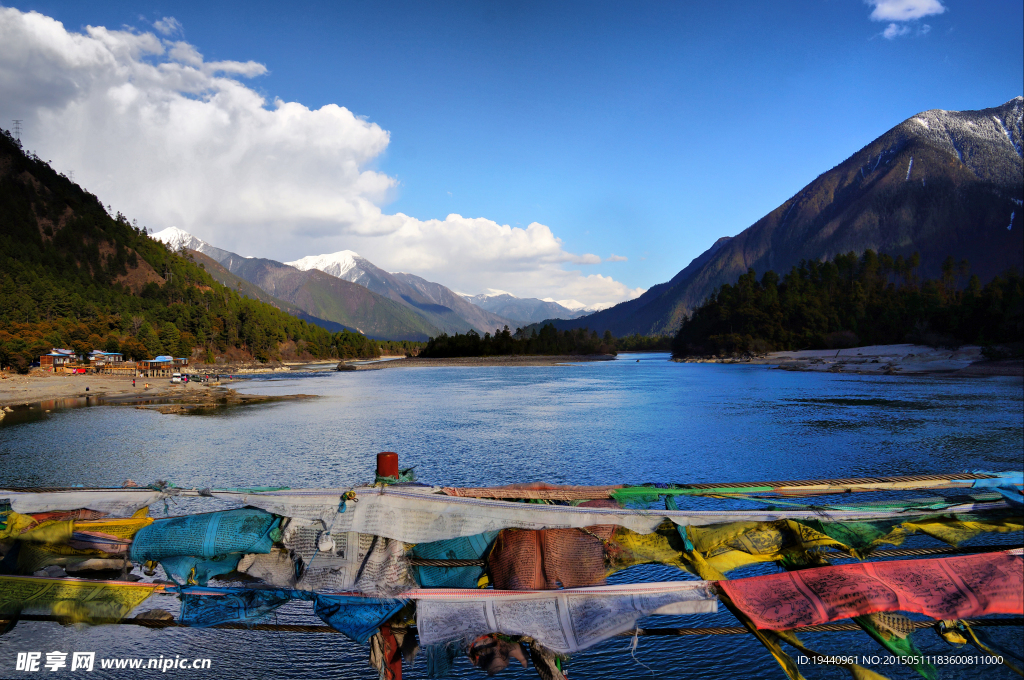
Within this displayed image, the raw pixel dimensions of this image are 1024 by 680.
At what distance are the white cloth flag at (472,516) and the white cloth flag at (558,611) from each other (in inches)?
19.0

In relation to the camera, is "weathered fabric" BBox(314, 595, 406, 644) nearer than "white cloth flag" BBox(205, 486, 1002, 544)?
Yes

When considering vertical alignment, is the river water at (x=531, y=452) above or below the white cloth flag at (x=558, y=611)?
below

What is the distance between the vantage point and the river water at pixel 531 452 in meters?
8.74

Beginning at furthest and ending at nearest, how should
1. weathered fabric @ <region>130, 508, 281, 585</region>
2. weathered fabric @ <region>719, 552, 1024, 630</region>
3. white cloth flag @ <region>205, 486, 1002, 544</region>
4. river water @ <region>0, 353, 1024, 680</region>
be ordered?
river water @ <region>0, 353, 1024, 680</region> → weathered fabric @ <region>130, 508, 281, 585</region> → white cloth flag @ <region>205, 486, 1002, 544</region> → weathered fabric @ <region>719, 552, 1024, 630</region>

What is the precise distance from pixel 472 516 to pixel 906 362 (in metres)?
99.4

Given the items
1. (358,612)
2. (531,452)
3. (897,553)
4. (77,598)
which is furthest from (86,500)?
(531,452)

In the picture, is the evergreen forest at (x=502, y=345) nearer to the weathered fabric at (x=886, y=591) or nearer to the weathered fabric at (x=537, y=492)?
the weathered fabric at (x=537, y=492)

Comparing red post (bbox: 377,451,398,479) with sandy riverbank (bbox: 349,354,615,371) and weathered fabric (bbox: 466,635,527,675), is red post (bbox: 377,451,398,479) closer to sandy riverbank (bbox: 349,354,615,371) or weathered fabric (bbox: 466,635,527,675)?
weathered fabric (bbox: 466,635,527,675)

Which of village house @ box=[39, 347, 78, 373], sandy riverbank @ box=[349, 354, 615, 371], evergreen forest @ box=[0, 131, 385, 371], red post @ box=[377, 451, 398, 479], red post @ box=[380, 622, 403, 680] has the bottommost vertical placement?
sandy riverbank @ box=[349, 354, 615, 371]

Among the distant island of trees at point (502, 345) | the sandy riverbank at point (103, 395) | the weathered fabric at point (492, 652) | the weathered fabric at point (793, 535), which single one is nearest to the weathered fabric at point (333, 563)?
the weathered fabric at point (492, 652)

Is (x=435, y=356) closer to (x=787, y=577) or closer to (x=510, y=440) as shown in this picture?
(x=510, y=440)

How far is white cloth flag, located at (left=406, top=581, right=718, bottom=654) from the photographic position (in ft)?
13.4

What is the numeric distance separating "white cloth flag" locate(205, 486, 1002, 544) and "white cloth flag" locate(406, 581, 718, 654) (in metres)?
0.48

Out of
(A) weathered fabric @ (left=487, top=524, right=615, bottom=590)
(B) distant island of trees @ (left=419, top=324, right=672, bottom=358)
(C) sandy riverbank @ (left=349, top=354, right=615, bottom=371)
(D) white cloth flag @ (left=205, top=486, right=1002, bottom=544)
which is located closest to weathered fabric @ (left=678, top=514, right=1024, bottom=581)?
(D) white cloth flag @ (left=205, top=486, right=1002, bottom=544)
